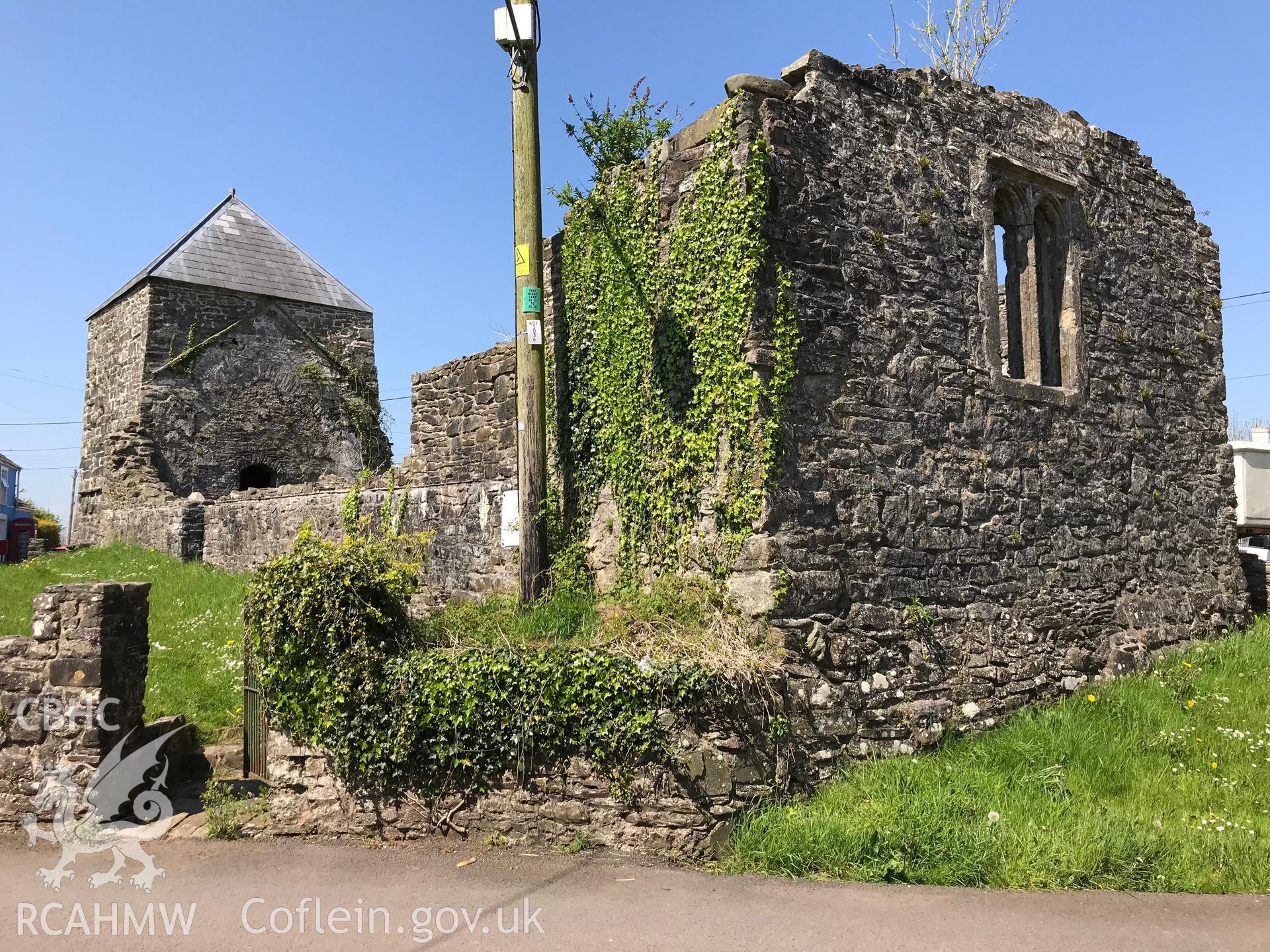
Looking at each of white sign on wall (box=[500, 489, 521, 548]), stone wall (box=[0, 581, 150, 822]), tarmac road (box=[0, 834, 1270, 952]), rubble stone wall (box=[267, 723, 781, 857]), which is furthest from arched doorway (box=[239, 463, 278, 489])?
rubble stone wall (box=[267, 723, 781, 857])

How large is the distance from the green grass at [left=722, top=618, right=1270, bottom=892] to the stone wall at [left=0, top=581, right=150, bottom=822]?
459 centimetres

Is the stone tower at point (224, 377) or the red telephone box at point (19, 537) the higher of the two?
the stone tower at point (224, 377)

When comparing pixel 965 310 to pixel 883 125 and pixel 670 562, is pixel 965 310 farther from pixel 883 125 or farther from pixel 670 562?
pixel 670 562

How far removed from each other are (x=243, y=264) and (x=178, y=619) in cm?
1248

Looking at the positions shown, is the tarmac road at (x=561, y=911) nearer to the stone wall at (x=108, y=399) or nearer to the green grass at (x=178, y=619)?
the green grass at (x=178, y=619)

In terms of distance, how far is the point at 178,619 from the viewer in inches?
455

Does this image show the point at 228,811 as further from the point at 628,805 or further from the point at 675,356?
the point at 675,356

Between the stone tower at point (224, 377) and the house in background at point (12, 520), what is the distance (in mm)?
14800

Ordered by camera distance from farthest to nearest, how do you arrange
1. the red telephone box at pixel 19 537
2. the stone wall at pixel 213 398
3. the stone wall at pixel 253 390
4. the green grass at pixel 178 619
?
the red telephone box at pixel 19 537
the stone wall at pixel 253 390
the stone wall at pixel 213 398
the green grass at pixel 178 619

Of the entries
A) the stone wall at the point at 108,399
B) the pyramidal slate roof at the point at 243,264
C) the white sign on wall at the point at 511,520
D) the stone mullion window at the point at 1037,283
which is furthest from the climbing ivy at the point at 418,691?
the pyramidal slate roof at the point at 243,264

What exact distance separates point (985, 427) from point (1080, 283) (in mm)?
2174

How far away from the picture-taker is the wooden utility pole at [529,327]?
755cm

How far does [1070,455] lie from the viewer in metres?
8.42

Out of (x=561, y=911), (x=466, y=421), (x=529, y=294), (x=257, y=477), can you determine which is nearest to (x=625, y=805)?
(x=561, y=911)
